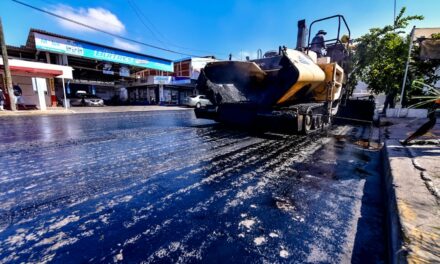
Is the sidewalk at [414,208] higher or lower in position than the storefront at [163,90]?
lower

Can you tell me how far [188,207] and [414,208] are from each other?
1997mm

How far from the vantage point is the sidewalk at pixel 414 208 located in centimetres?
129

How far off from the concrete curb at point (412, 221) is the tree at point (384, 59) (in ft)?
27.1

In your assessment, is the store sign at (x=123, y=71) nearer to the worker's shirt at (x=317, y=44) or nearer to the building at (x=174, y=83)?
the building at (x=174, y=83)

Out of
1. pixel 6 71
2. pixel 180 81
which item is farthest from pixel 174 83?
pixel 6 71

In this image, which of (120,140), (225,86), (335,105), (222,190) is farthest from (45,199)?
(335,105)

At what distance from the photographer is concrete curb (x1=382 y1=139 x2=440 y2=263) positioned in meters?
1.27

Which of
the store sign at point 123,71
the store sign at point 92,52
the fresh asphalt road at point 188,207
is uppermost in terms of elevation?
the store sign at point 92,52

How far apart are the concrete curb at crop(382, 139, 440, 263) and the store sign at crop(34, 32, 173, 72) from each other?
875 inches

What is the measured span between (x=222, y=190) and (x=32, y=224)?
183 centimetres

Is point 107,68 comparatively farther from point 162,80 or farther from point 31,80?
point 31,80

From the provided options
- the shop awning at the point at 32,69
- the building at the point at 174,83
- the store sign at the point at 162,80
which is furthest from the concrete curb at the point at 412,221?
the store sign at the point at 162,80

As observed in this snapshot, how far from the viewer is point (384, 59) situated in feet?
33.3

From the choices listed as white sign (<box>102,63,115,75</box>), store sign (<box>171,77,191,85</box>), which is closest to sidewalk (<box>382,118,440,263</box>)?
store sign (<box>171,77,191,85</box>)
